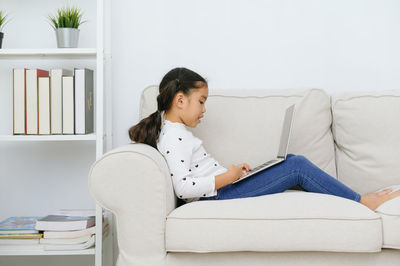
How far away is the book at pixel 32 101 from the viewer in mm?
1928

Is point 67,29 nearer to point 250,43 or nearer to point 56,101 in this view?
point 56,101

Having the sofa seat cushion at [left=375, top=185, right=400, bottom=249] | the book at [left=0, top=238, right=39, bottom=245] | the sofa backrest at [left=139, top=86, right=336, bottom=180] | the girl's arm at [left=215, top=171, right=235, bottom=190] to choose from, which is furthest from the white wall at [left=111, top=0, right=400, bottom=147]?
the sofa seat cushion at [left=375, top=185, right=400, bottom=249]

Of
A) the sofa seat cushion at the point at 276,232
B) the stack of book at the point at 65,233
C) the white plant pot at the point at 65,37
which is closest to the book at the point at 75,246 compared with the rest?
the stack of book at the point at 65,233

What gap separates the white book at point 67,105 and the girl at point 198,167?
0.37 m

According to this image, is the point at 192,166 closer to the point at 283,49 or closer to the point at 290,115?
the point at 290,115

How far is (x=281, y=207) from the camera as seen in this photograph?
1402 millimetres

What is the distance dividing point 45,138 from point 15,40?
66 centimetres

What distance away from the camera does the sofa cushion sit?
6.15ft

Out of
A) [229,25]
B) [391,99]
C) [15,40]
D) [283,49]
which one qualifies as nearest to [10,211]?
[15,40]

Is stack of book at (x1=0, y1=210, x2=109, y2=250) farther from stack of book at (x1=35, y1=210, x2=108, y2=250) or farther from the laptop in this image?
the laptop

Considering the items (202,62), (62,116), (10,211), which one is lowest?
(10,211)

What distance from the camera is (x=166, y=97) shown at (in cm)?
176

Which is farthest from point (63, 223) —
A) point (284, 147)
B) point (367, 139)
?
point (367, 139)

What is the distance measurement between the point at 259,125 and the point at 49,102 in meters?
0.93
